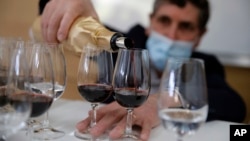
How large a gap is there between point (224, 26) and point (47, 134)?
1562 mm

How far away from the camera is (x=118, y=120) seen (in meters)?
0.78

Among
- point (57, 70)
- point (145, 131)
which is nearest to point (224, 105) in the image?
point (145, 131)

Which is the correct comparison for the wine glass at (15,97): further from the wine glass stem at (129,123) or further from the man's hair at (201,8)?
the man's hair at (201,8)

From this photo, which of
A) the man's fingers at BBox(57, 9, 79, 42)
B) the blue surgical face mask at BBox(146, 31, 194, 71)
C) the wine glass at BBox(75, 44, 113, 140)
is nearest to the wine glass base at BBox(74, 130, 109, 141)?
the wine glass at BBox(75, 44, 113, 140)

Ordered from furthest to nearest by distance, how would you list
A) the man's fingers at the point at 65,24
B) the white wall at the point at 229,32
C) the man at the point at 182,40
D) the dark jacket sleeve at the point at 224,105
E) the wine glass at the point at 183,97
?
the white wall at the point at 229,32 → the man at the point at 182,40 → the dark jacket sleeve at the point at 224,105 → the man's fingers at the point at 65,24 → the wine glass at the point at 183,97

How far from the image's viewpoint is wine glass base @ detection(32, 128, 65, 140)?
70cm

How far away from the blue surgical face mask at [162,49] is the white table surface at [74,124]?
75 centimetres

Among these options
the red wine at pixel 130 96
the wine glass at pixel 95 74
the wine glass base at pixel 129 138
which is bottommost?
the wine glass base at pixel 129 138

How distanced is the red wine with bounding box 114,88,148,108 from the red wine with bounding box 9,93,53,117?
0.14 m

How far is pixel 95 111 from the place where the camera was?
2.57 feet

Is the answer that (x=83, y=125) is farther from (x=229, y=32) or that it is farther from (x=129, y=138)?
(x=229, y=32)

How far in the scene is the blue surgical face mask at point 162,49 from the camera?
1.71 m

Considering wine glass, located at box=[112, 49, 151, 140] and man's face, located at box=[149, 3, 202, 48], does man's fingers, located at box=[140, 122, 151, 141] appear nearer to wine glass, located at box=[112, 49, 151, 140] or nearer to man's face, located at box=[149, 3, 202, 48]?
wine glass, located at box=[112, 49, 151, 140]

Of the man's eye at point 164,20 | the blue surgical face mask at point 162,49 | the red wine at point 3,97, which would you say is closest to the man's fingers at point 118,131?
the red wine at point 3,97
